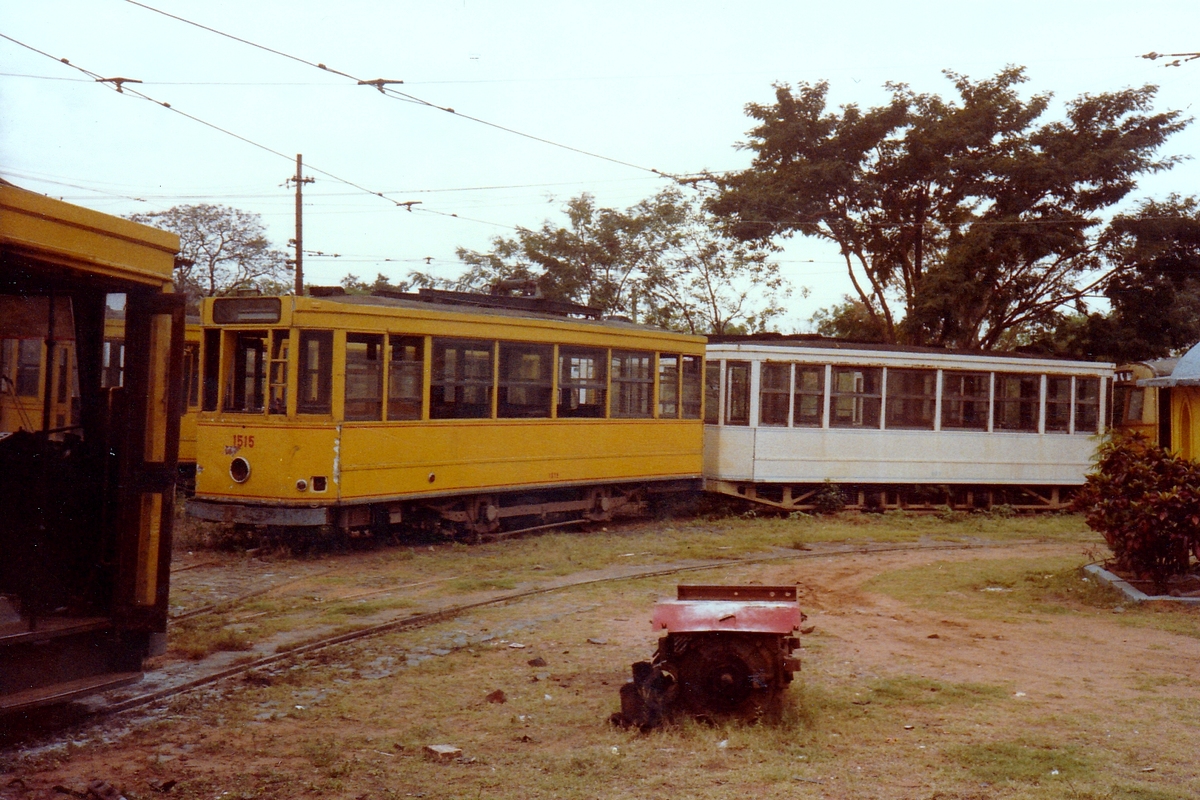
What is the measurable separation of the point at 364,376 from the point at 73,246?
6634 mm

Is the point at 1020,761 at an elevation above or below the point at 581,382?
below

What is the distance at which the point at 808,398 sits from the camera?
57.2ft

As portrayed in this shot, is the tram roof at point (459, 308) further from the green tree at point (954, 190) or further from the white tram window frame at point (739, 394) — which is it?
the green tree at point (954, 190)

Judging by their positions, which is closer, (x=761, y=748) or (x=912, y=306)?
(x=761, y=748)

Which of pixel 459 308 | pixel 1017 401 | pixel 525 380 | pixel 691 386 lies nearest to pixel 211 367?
pixel 459 308

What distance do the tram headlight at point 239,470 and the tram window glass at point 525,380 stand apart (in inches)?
119

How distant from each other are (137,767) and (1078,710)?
4869mm

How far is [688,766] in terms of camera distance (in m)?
5.29

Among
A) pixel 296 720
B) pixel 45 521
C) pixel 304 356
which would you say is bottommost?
pixel 296 720

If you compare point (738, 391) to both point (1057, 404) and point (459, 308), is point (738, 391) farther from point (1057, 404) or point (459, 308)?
point (1057, 404)

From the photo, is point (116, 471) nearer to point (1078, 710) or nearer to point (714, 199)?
point (1078, 710)

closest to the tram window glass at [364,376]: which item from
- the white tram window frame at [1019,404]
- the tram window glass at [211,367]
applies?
the tram window glass at [211,367]

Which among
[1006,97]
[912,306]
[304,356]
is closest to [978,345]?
[912,306]

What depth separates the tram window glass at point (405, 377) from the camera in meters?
12.4
